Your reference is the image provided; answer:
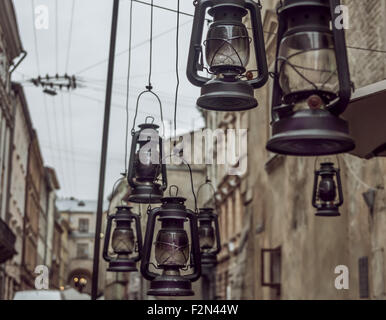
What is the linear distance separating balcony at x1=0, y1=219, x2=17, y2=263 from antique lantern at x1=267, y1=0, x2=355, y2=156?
21617 millimetres

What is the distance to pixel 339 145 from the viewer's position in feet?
10.7

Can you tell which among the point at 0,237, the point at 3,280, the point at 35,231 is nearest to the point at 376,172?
the point at 0,237

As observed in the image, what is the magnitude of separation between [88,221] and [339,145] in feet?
370

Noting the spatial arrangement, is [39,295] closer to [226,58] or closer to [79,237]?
[226,58]

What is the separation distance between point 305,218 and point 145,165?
9441mm

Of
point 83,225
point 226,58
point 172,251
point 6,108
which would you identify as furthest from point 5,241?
point 83,225

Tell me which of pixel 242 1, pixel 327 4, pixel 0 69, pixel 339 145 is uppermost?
pixel 0 69

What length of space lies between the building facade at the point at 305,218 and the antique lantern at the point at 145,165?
2062 mm

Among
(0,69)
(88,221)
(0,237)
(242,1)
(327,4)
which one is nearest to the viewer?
(327,4)

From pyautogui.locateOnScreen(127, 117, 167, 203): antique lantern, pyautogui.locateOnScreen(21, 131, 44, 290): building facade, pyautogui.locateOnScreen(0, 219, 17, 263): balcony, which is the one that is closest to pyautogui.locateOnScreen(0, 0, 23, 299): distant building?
pyautogui.locateOnScreen(0, 219, 17, 263): balcony

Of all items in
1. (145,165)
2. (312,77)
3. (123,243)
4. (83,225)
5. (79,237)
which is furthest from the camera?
(83,225)

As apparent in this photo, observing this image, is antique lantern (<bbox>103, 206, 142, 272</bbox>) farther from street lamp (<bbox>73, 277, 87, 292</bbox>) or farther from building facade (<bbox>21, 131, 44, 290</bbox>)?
building facade (<bbox>21, 131, 44, 290</bbox>)

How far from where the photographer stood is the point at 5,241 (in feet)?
82.8
